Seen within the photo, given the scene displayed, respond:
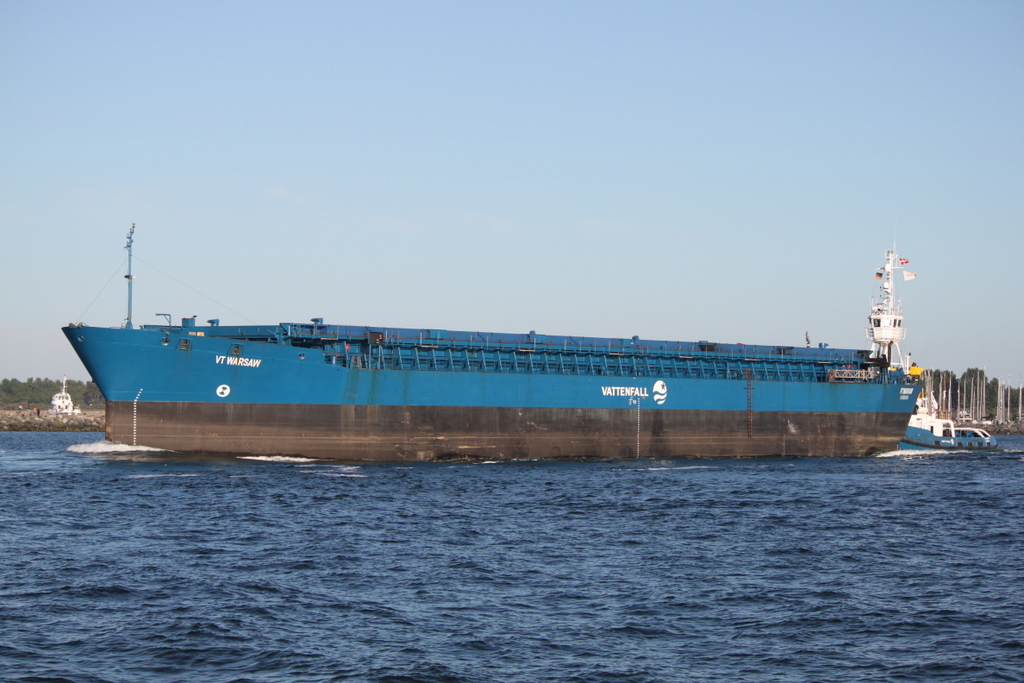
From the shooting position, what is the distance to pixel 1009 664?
11625 mm

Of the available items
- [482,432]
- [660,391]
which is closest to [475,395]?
[482,432]

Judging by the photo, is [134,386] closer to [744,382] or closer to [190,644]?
[190,644]

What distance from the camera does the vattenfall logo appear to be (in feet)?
136

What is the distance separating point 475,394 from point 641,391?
26.8ft

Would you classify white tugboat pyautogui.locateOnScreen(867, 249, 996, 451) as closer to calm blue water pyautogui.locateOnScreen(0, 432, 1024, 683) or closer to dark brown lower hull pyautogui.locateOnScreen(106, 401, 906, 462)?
dark brown lower hull pyautogui.locateOnScreen(106, 401, 906, 462)

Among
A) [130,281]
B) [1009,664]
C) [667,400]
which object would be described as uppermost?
[130,281]

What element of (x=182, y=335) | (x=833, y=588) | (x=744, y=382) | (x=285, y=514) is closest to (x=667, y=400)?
(x=744, y=382)

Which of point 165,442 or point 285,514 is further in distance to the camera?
point 165,442

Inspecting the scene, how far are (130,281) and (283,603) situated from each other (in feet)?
81.0

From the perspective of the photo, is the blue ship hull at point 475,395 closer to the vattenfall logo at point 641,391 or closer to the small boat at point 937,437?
the vattenfall logo at point 641,391

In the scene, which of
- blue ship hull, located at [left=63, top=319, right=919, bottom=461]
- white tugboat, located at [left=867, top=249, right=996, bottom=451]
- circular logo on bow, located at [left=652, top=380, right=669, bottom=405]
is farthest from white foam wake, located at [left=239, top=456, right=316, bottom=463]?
white tugboat, located at [left=867, top=249, right=996, bottom=451]

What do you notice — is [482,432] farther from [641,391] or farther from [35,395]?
[35,395]

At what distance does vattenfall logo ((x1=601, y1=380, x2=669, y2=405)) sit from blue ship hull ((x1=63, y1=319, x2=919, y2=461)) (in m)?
0.06

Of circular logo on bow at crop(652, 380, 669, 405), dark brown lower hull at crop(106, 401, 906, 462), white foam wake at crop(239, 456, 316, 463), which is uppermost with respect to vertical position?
circular logo on bow at crop(652, 380, 669, 405)
